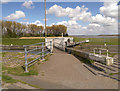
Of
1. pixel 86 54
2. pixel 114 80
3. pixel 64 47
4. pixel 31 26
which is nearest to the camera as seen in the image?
pixel 114 80

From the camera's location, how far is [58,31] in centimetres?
6234

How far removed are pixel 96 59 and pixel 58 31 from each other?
56.3 metres

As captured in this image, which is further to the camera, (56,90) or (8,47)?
(8,47)

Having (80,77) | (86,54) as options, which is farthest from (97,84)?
(86,54)

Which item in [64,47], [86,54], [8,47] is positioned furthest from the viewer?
[8,47]

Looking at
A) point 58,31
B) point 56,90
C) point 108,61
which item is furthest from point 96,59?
point 58,31

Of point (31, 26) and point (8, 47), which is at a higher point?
point (31, 26)

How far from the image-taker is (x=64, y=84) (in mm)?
3588

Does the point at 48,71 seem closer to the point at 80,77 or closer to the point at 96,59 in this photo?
the point at 80,77

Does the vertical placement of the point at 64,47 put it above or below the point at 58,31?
below

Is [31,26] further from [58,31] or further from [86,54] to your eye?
[86,54]

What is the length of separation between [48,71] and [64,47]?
32.9ft

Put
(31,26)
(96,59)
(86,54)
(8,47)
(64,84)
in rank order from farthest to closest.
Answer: (31,26) < (8,47) < (86,54) < (96,59) < (64,84)

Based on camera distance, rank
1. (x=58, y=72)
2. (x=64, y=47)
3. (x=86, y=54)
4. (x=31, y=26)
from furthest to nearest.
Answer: (x=31, y=26)
(x=64, y=47)
(x=86, y=54)
(x=58, y=72)
